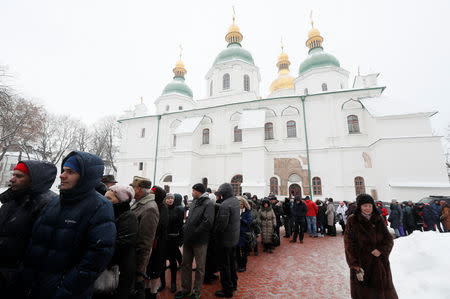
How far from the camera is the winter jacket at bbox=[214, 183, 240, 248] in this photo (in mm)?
3791

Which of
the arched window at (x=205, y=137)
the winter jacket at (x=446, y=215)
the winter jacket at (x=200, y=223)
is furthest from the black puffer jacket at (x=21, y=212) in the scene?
the arched window at (x=205, y=137)

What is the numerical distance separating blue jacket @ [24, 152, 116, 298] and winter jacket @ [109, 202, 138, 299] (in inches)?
13.0

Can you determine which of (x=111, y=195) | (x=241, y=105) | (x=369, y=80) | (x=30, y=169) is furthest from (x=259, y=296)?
(x=369, y=80)

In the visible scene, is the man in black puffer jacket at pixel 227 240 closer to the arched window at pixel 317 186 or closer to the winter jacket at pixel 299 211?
the winter jacket at pixel 299 211

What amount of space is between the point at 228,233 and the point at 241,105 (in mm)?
16292

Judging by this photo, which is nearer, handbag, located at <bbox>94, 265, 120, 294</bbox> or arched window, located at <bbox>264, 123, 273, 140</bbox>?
handbag, located at <bbox>94, 265, 120, 294</bbox>

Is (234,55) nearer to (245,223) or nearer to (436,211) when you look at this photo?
(436,211)

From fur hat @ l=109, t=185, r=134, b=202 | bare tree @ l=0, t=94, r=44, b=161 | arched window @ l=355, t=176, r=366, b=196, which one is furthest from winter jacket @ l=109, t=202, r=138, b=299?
arched window @ l=355, t=176, r=366, b=196

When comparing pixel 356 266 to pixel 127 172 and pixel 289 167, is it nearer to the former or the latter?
pixel 289 167

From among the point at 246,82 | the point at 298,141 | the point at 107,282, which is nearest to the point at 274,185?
the point at 298,141

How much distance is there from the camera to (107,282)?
6.54ft

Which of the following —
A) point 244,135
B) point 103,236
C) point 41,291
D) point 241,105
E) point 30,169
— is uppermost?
point 241,105

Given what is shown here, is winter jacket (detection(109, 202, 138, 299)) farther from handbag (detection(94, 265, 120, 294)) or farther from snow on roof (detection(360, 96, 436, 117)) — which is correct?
snow on roof (detection(360, 96, 436, 117))

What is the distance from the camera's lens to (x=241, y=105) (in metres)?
19.1
